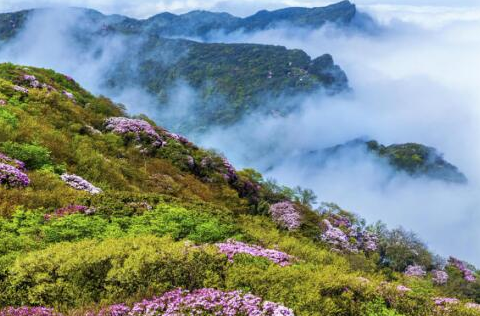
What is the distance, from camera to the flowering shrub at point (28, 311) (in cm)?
790

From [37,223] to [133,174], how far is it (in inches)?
435

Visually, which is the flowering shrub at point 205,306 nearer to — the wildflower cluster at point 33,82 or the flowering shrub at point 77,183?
the flowering shrub at point 77,183

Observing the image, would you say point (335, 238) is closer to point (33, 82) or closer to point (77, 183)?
point (77, 183)

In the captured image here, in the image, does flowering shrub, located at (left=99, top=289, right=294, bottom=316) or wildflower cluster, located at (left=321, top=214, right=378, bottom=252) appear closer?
flowering shrub, located at (left=99, top=289, right=294, bottom=316)

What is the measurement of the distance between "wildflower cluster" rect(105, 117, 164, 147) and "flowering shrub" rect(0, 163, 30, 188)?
1439 centimetres

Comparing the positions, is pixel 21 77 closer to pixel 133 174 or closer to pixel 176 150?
pixel 176 150

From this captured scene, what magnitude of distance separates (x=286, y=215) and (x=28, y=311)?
19.1m

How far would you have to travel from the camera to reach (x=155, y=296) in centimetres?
841

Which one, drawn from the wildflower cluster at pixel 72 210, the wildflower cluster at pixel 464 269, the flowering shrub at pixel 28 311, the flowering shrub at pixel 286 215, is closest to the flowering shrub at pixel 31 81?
the flowering shrub at pixel 286 215

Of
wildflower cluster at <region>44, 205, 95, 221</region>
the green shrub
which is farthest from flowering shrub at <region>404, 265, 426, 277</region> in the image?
the green shrub

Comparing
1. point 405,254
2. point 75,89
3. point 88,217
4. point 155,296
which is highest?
point 75,89

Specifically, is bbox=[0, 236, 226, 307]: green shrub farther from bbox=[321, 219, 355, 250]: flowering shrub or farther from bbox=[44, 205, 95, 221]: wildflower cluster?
bbox=[321, 219, 355, 250]: flowering shrub

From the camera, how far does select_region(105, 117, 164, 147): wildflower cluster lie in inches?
1150

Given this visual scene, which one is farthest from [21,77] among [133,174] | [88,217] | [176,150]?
[88,217]
